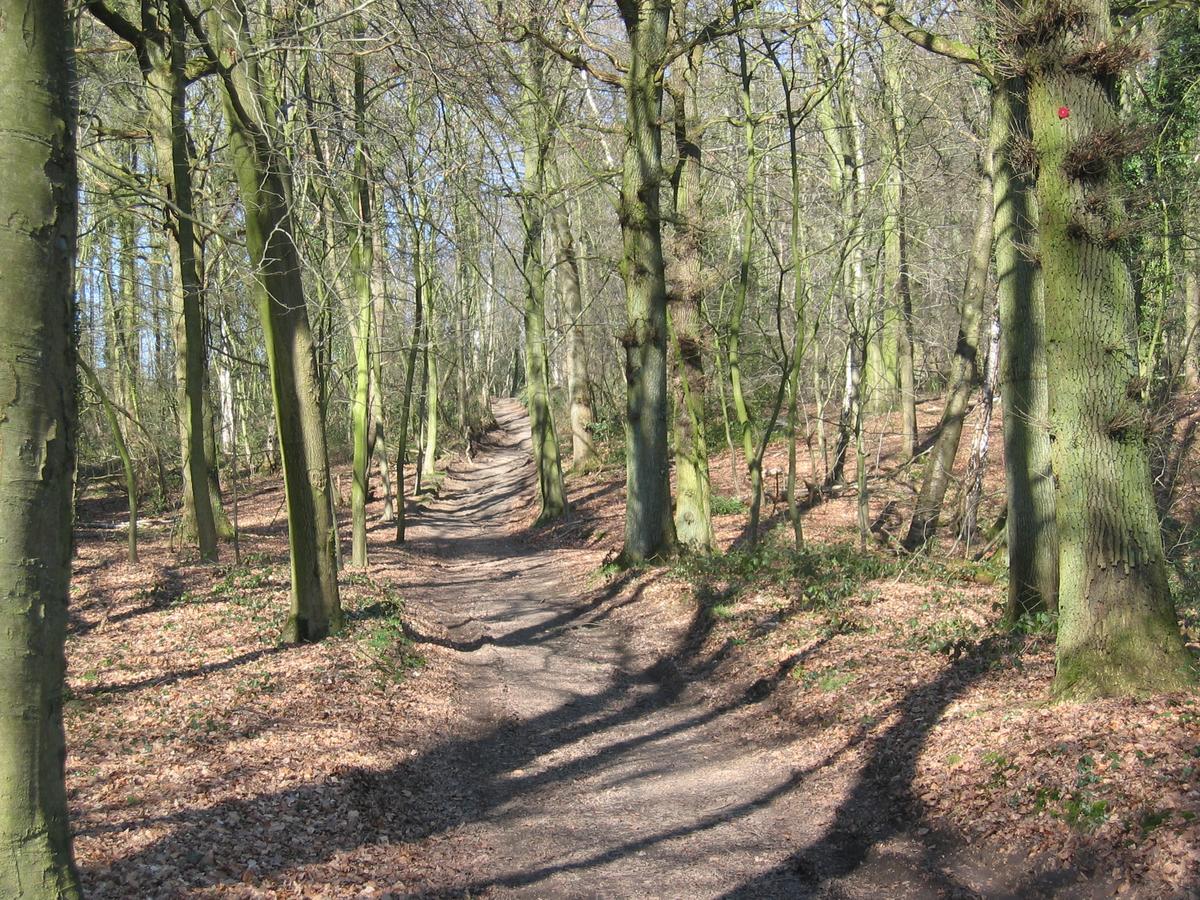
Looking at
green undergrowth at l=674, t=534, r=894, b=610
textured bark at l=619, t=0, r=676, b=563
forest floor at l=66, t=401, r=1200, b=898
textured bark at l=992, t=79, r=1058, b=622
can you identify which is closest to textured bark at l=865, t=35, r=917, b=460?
textured bark at l=619, t=0, r=676, b=563

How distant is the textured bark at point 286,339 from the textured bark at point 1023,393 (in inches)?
262

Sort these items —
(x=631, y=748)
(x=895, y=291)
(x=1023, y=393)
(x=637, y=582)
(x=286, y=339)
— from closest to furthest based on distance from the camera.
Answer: (x=631, y=748) < (x=1023, y=393) < (x=286, y=339) < (x=637, y=582) < (x=895, y=291)

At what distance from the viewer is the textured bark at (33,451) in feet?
9.95

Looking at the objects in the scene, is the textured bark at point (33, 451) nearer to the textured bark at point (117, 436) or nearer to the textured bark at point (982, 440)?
the textured bark at point (117, 436)

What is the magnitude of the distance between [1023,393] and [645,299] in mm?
5984

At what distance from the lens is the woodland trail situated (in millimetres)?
5008

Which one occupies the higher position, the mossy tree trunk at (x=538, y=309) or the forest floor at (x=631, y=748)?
the mossy tree trunk at (x=538, y=309)

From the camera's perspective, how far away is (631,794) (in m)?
6.31

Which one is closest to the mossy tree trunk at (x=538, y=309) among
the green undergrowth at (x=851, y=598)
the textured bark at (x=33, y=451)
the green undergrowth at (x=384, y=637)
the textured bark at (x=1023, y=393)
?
the green undergrowth at (x=851, y=598)

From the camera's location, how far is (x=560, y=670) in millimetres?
9586

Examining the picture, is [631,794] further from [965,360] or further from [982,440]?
[965,360]

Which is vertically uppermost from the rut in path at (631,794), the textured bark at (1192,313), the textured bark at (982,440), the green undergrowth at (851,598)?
the textured bark at (1192,313)

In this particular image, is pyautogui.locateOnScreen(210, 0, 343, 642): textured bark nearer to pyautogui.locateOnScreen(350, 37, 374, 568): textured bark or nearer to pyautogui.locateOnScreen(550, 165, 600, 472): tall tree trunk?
pyautogui.locateOnScreen(350, 37, 374, 568): textured bark

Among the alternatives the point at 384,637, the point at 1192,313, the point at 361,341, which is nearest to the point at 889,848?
the point at 384,637
